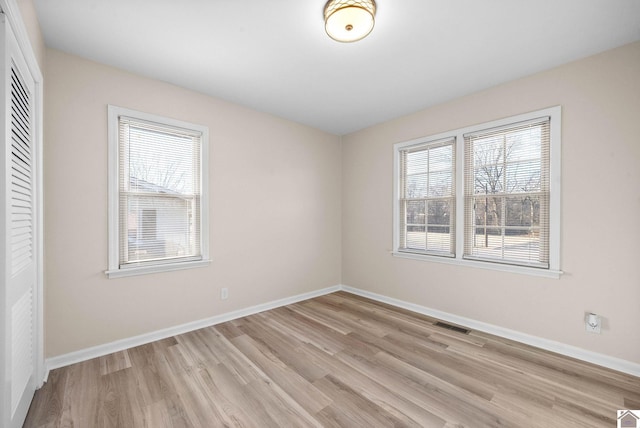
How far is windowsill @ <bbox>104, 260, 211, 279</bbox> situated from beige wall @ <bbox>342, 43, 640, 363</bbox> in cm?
298

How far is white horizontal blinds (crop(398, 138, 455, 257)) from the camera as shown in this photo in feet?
11.3

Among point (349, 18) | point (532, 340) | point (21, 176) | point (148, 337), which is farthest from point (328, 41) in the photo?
point (532, 340)

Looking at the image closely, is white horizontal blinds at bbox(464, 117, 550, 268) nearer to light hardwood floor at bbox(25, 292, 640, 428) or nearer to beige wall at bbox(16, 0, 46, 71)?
light hardwood floor at bbox(25, 292, 640, 428)

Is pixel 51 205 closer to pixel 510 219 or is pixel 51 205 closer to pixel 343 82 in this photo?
pixel 343 82

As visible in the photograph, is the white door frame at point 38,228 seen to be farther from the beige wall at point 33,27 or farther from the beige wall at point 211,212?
the beige wall at point 211,212

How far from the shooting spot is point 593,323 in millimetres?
2416

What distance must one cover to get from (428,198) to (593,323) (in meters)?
1.93

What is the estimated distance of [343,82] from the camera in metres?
2.96

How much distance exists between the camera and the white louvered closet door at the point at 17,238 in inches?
55.1

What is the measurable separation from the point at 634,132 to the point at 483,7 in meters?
1.66

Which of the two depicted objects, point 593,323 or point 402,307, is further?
point 402,307

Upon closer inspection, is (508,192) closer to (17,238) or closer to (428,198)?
(428,198)

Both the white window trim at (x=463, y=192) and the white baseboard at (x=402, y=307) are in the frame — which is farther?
the white window trim at (x=463, y=192)

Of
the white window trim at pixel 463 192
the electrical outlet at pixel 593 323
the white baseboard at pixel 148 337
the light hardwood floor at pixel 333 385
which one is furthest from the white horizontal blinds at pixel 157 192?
the electrical outlet at pixel 593 323
